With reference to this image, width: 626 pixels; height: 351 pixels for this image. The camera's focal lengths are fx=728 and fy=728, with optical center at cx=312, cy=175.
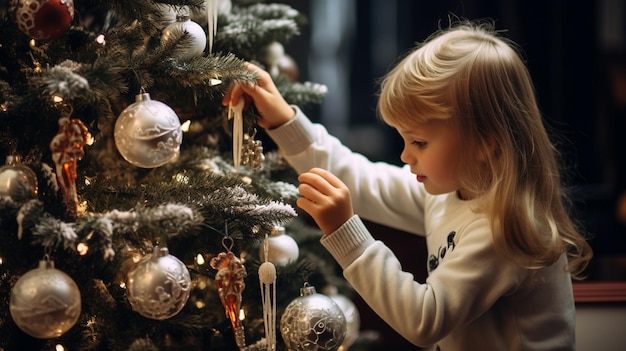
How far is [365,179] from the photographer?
1.26 meters

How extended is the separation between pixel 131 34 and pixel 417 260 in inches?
41.4

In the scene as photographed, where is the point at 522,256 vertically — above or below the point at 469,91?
below

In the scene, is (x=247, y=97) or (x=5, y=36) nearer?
(x=5, y=36)

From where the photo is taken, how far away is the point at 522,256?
1.01 metres

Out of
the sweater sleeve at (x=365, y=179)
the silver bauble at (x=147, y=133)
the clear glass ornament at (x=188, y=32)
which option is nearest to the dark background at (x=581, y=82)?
the sweater sleeve at (x=365, y=179)

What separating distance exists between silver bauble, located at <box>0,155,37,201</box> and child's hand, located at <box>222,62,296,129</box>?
11.8 inches

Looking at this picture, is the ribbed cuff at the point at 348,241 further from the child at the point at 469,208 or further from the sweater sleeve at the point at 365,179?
the sweater sleeve at the point at 365,179

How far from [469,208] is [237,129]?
1.21 feet

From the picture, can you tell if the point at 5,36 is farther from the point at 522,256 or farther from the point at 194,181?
the point at 522,256

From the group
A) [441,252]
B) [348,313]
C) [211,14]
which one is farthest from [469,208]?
[211,14]

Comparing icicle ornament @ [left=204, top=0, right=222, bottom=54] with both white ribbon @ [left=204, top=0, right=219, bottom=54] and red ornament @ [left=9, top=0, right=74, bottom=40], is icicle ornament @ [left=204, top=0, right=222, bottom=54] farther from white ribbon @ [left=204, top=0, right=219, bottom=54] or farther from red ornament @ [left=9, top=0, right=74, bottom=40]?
red ornament @ [left=9, top=0, right=74, bottom=40]

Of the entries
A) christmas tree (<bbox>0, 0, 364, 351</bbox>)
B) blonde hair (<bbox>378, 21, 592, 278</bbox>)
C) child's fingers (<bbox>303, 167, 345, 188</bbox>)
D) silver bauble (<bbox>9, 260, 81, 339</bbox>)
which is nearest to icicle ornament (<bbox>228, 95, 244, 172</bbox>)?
christmas tree (<bbox>0, 0, 364, 351</bbox>)

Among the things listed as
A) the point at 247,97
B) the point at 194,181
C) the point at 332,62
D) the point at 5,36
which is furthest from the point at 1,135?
the point at 332,62

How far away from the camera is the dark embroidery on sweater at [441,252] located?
1.10m
